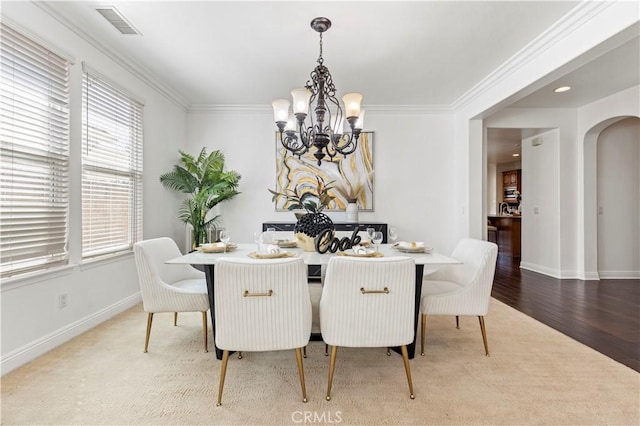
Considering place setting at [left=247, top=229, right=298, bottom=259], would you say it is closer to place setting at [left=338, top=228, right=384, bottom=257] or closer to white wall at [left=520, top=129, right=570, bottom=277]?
place setting at [left=338, top=228, right=384, bottom=257]

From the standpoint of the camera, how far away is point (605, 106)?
432cm

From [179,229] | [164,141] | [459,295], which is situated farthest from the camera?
[179,229]

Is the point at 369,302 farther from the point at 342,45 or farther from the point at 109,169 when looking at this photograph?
the point at 109,169

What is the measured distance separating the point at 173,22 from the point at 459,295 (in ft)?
9.79

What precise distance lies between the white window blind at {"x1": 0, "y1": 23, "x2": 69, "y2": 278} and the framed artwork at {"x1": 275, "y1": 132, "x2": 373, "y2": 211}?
2.63m

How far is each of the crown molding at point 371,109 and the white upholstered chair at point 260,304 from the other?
356 centimetres

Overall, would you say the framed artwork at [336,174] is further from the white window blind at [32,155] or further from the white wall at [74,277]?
the white window blind at [32,155]

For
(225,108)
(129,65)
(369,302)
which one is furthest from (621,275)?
(129,65)

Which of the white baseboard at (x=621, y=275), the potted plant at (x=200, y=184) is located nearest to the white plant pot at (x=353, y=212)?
the potted plant at (x=200, y=184)

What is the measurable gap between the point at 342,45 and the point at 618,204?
483 cm

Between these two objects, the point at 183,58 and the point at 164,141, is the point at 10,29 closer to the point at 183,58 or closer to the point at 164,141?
the point at 183,58

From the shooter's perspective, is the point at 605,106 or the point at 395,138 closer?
the point at 605,106

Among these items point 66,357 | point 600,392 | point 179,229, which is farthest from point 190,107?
point 600,392

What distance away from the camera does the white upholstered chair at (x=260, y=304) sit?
160 cm
